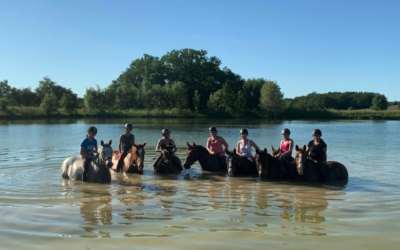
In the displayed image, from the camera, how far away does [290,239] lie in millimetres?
5648

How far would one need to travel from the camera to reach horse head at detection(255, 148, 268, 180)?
1080 cm

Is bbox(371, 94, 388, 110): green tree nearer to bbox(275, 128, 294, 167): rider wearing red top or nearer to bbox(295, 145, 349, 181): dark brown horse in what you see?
bbox(295, 145, 349, 181): dark brown horse

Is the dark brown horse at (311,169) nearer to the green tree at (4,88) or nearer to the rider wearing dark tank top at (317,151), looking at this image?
the rider wearing dark tank top at (317,151)

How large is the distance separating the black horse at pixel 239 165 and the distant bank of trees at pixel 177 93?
63.0 m

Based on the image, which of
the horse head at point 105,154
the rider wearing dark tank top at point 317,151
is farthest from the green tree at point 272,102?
the horse head at point 105,154

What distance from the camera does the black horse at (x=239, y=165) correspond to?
449 inches

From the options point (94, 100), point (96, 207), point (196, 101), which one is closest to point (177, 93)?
point (196, 101)

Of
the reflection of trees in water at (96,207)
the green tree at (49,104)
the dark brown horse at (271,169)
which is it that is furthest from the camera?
the green tree at (49,104)

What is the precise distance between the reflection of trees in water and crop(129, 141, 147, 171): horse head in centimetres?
190

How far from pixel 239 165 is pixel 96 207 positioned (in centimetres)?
551

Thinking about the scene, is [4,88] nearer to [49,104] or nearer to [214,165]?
[49,104]

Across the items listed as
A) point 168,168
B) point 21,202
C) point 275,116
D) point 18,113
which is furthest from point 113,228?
point 275,116

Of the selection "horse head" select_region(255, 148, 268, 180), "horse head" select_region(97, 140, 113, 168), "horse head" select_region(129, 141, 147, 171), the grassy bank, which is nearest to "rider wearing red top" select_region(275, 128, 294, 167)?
"horse head" select_region(255, 148, 268, 180)

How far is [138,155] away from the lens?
1153 centimetres
